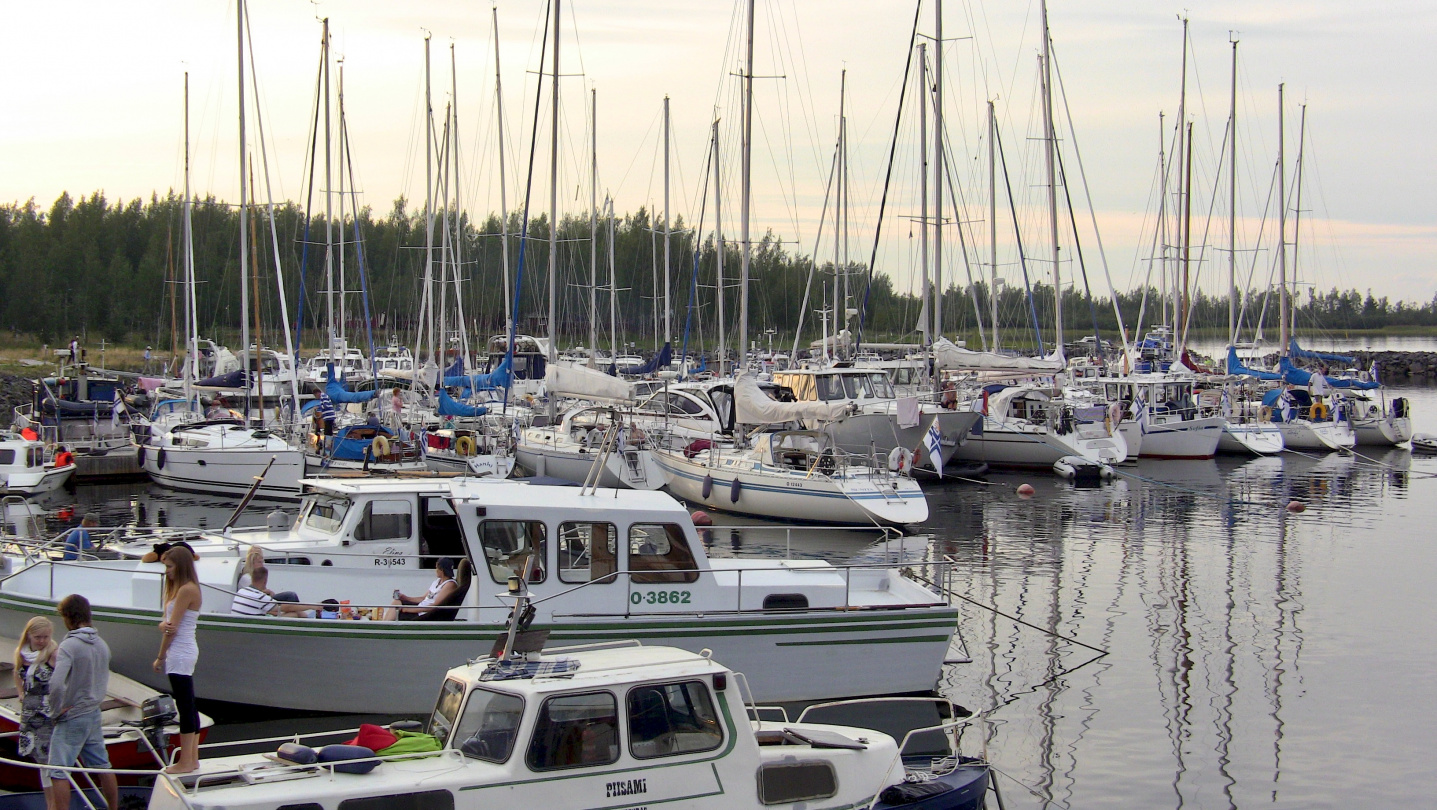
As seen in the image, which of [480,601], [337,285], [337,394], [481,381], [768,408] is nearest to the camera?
[480,601]

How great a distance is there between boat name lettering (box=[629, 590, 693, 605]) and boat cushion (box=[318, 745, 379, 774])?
4835 millimetres

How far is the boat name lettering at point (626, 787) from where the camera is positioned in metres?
8.09

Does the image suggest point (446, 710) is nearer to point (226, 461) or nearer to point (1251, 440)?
point (226, 461)

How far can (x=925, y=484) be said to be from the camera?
115 feet

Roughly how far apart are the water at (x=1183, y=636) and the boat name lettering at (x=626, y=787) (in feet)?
15.9

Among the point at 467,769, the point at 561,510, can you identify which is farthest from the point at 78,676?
the point at 561,510

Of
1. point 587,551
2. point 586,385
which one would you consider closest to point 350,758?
point 587,551

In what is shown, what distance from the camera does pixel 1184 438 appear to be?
1617 inches

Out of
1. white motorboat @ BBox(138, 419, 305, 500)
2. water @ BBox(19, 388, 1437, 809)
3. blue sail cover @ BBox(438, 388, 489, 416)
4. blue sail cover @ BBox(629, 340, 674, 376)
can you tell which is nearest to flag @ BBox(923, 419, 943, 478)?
water @ BBox(19, 388, 1437, 809)

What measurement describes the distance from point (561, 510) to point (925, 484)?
78.2ft

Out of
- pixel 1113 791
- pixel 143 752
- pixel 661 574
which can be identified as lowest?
pixel 1113 791

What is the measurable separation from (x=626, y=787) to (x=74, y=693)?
12.8ft

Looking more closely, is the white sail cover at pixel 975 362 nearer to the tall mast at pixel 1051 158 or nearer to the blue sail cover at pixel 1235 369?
the tall mast at pixel 1051 158

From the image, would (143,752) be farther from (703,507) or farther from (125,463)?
(125,463)
